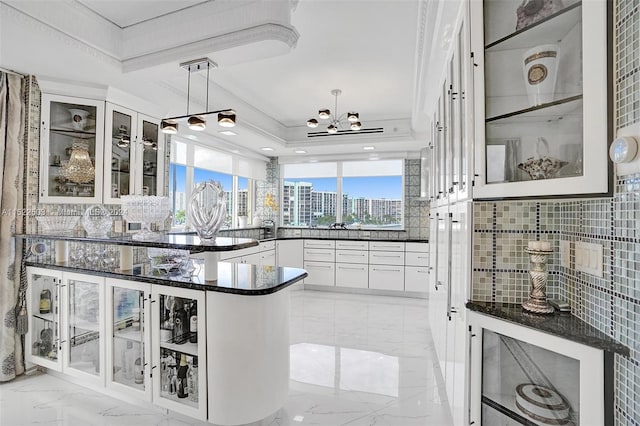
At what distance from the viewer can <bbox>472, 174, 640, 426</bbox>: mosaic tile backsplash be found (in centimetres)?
117

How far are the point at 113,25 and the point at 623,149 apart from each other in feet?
10.7

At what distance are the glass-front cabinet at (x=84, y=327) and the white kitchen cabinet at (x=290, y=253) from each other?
3.58m

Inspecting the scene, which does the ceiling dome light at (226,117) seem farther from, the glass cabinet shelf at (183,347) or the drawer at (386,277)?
the drawer at (386,277)

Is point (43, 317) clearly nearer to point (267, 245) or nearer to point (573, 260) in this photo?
point (267, 245)

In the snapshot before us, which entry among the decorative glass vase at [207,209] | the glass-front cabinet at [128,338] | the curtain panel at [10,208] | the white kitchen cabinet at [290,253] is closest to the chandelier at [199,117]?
the decorative glass vase at [207,209]

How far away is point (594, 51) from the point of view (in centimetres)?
121

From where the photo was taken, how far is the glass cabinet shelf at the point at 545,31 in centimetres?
134

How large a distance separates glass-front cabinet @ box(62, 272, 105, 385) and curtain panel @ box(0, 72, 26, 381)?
0.57m

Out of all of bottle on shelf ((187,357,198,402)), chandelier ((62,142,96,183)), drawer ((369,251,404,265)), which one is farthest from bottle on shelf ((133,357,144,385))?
drawer ((369,251,404,265))

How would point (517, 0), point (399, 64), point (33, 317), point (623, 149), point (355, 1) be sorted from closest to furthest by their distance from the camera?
1. point (623, 149)
2. point (517, 0)
3. point (355, 1)
4. point (33, 317)
5. point (399, 64)

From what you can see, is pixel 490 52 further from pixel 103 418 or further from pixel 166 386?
pixel 103 418

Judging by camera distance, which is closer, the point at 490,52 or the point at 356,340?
the point at 490,52

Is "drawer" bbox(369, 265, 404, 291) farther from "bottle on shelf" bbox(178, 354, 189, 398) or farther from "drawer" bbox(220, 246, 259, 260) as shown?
"bottle on shelf" bbox(178, 354, 189, 398)

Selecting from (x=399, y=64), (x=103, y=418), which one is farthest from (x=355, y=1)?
(x=103, y=418)
